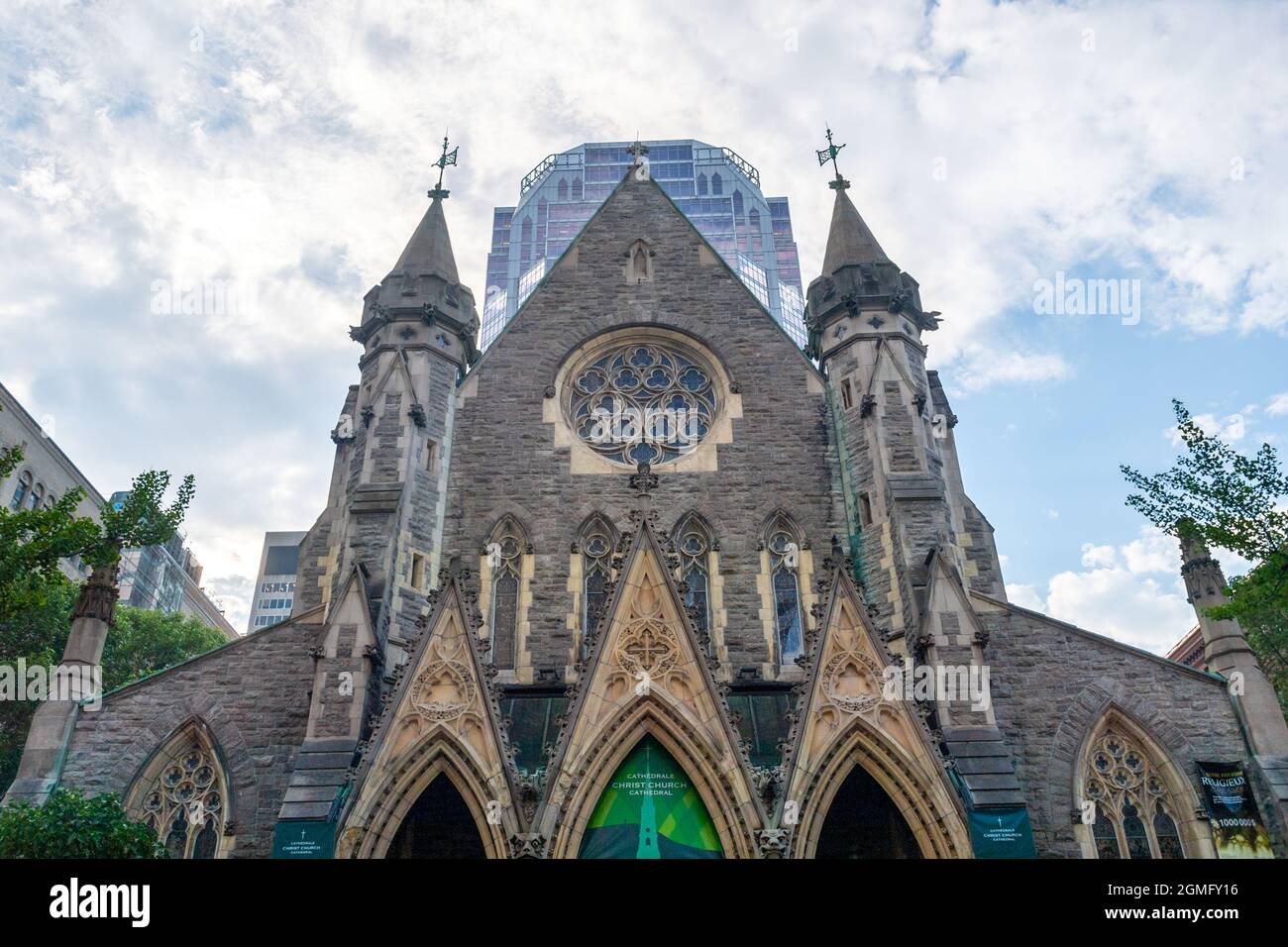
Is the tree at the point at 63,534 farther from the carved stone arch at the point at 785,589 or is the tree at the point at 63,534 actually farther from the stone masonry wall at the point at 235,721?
the carved stone arch at the point at 785,589

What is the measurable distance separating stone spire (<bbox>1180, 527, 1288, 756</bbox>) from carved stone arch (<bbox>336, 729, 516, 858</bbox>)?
35.0 feet

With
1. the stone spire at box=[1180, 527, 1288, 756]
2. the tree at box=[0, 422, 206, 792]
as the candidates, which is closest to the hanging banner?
the stone spire at box=[1180, 527, 1288, 756]

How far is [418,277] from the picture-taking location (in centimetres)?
1917

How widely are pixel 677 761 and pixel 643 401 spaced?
8057 mm

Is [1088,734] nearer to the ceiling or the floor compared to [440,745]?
nearer to the ceiling

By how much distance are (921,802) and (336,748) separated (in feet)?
26.8

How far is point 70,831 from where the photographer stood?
36.7 ft

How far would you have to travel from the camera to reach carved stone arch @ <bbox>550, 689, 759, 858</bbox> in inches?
480

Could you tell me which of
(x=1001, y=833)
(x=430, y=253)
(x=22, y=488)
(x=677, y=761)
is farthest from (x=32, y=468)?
(x=1001, y=833)

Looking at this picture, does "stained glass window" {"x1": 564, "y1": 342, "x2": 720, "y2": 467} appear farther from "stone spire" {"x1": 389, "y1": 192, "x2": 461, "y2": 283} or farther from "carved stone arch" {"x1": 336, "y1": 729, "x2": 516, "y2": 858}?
"carved stone arch" {"x1": 336, "y1": 729, "x2": 516, "y2": 858}

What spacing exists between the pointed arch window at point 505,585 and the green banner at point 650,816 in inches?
141

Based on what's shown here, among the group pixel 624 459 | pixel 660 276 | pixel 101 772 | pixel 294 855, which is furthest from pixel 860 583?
pixel 101 772

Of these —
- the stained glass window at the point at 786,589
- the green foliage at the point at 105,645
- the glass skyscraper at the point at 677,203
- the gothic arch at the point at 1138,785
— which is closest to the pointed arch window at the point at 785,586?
the stained glass window at the point at 786,589

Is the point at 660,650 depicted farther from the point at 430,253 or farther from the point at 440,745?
the point at 430,253
